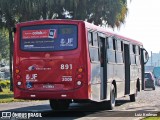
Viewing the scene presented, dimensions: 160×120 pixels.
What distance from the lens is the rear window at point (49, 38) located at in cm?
1612

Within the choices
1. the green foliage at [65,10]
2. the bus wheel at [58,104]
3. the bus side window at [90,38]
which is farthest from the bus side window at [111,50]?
the green foliage at [65,10]

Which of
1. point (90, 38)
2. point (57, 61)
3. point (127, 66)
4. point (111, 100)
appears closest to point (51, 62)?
point (57, 61)

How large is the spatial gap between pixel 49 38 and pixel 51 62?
831mm

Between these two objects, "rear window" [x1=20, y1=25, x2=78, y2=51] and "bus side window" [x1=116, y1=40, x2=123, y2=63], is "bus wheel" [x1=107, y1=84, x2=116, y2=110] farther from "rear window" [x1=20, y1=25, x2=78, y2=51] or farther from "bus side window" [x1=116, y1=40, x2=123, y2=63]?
"rear window" [x1=20, y1=25, x2=78, y2=51]

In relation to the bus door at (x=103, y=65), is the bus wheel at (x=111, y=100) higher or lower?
lower

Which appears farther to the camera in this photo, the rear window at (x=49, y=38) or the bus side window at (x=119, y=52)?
the bus side window at (x=119, y=52)

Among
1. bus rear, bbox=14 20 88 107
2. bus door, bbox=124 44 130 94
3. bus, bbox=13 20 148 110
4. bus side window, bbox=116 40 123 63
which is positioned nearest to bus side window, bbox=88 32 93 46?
bus, bbox=13 20 148 110

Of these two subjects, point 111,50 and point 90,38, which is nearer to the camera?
point 90,38

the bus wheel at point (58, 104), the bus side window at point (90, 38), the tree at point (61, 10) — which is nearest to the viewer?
the bus side window at point (90, 38)

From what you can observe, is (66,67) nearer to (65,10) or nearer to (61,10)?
(61,10)

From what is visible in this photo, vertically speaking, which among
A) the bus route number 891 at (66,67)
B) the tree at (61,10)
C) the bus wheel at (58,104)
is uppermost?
the tree at (61,10)

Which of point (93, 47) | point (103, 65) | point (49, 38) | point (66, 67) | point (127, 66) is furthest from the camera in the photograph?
point (127, 66)

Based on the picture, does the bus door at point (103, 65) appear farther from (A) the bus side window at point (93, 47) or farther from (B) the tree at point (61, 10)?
(B) the tree at point (61, 10)

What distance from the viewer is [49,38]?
16.3 metres
